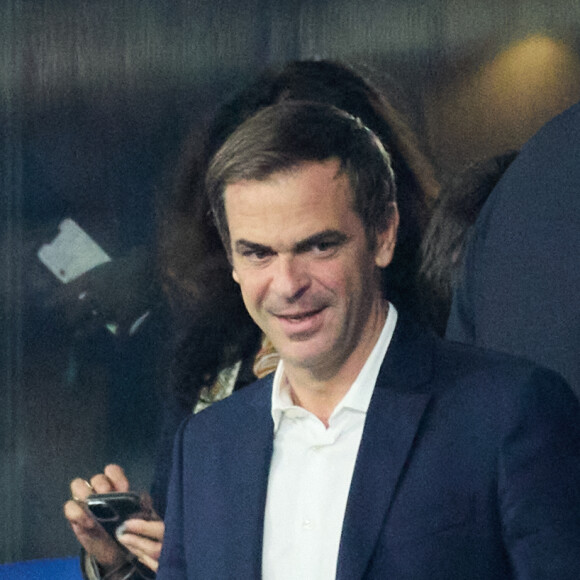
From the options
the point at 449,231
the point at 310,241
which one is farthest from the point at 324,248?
the point at 449,231

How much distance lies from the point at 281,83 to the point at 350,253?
48 centimetres

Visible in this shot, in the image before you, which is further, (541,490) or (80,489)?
(80,489)

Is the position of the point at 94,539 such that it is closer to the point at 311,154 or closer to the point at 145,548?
the point at 145,548

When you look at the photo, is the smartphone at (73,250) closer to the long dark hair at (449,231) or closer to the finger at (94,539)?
the finger at (94,539)

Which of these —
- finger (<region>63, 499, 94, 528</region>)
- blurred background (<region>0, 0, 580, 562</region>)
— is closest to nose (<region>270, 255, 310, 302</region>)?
blurred background (<region>0, 0, 580, 562</region>)

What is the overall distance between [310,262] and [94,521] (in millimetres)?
611

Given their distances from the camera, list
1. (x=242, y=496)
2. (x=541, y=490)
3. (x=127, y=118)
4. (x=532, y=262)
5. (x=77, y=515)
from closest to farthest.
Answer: (x=541, y=490), (x=242, y=496), (x=532, y=262), (x=77, y=515), (x=127, y=118)

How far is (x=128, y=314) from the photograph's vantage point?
1.54 meters

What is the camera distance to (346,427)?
1.16 meters

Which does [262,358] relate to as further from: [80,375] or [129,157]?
[129,157]

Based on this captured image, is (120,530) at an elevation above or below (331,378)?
below

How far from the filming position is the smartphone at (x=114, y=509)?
142cm

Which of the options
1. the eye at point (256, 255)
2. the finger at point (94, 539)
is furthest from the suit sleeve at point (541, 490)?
the finger at point (94, 539)

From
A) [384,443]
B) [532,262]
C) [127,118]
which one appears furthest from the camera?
[127,118]
